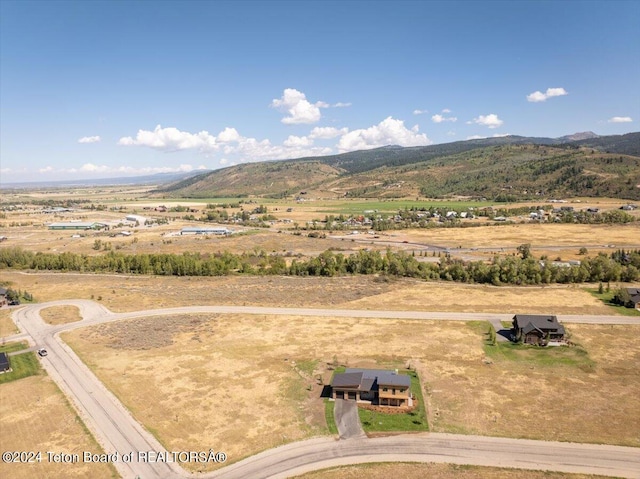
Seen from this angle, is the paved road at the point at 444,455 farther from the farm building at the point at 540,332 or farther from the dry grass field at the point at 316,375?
the farm building at the point at 540,332

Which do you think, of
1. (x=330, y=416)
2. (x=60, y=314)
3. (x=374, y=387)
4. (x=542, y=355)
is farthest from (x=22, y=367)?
(x=542, y=355)

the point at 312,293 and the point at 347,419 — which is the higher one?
the point at 312,293

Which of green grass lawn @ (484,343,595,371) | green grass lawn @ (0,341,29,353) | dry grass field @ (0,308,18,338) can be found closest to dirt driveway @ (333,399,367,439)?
green grass lawn @ (484,343,595,371)

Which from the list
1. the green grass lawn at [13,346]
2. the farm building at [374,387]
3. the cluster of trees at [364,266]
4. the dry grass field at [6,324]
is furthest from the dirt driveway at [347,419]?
the cluster of trees at [364,266]

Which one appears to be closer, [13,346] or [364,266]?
[13,346]

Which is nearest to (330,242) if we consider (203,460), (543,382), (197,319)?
(197,319)

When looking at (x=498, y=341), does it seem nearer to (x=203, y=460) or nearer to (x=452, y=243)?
(x=203, y=460)

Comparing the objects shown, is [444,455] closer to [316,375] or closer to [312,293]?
[316,375]
